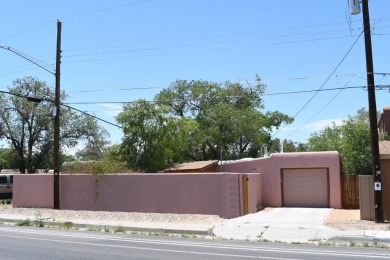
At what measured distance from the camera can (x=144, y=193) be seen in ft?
69.4

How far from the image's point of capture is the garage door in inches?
965

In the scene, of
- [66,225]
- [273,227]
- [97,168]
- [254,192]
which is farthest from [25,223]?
[254,192]

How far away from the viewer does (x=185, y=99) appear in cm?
4450

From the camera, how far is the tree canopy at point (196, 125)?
92.7 feet

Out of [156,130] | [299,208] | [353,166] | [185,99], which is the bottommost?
[299,208]

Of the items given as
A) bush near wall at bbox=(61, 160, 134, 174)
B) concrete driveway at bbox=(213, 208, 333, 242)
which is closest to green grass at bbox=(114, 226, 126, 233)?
concrete driveway at bbox=(213, 208, 333, 242)

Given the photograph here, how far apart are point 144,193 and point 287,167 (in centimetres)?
846

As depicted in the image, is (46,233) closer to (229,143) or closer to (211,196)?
(211,196)

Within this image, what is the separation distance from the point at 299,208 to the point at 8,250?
16.0 meters

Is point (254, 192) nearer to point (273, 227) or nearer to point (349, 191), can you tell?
point (349, 191)

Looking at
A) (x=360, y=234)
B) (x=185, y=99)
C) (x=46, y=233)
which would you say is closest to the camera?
(x=360, y=234)

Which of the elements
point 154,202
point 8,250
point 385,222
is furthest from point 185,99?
point 8,250

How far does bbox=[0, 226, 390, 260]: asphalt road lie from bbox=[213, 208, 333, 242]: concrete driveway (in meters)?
1.45

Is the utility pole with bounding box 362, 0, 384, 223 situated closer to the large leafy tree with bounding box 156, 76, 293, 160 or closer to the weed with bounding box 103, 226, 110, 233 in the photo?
the weed with bounding box 103, 226, 110, 233
